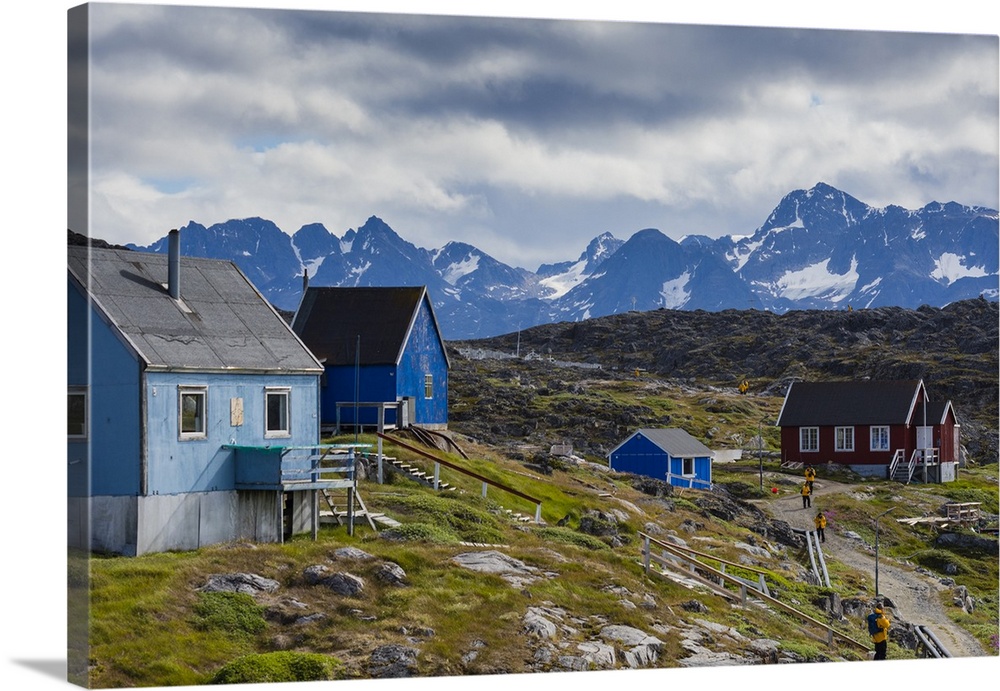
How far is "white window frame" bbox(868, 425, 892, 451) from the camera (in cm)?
8612

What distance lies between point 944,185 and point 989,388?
80.5 m

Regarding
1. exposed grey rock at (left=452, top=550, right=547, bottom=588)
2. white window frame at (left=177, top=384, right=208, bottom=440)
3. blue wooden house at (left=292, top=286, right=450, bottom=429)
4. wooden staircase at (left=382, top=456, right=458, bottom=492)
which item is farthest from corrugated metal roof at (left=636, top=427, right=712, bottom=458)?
white window frame at (left=177, top=384, right=208, bottom=440)

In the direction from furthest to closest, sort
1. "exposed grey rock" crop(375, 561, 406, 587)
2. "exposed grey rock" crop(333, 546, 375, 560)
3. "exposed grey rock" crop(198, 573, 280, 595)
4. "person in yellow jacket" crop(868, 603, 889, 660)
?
"person in yellow jacket" crop(868, 603, 889, 660) < "exposed grey rock" crop(333, 546, 375, 560) < "exposed grey rock" crop(375, 561, 406, 587) < "exposed grey rock" crop(198, 573, 280, 595)

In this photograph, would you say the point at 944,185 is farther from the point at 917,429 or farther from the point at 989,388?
the point at 989,388

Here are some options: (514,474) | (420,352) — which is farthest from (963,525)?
(420,352)

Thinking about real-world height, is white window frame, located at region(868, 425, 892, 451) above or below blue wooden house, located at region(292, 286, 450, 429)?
below

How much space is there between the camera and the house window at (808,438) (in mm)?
88844

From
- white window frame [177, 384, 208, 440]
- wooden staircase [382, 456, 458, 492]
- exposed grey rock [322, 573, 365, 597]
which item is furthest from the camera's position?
wooden staircase [382, 456, 458, 492]

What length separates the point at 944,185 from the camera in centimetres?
5922

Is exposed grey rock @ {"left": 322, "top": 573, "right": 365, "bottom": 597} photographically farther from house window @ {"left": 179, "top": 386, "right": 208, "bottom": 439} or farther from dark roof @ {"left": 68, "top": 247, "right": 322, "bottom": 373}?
dark roof @ {"left": 68, "top": 247, "right": 322, "bottom": 373}

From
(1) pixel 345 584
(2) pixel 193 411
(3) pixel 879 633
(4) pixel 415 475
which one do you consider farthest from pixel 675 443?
(2) pixel 193 411

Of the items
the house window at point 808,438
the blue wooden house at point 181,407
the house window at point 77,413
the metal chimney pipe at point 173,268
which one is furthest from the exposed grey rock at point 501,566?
the house window at point 808,438

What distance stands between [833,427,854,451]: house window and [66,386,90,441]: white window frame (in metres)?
65.8

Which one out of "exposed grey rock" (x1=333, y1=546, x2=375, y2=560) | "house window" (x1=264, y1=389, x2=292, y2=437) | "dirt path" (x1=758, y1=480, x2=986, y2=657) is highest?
"house window" (x1=264, y1=389, x2=292, y2=437)
